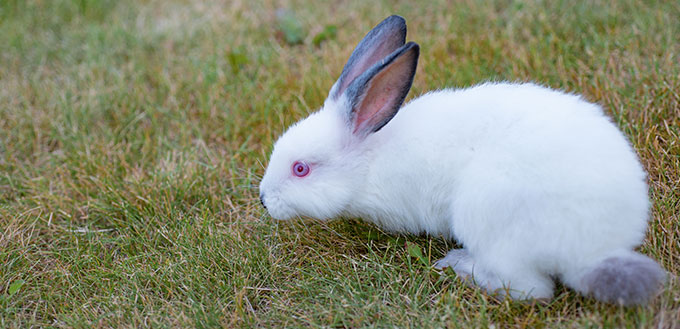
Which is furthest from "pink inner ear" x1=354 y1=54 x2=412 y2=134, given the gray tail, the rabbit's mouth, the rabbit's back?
the gray tail

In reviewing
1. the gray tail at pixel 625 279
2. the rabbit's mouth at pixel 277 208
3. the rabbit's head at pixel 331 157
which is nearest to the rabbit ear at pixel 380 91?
the rabbit's head at pixel 331 157

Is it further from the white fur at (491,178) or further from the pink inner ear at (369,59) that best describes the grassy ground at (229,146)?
the pink inner ear at (369,59)

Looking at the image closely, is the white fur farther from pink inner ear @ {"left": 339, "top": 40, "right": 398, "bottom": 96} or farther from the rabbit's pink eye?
pink inner ear @ {"left": 339, "top": 40, "right": 398, "bottom": 96}

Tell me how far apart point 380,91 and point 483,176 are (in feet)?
2.21

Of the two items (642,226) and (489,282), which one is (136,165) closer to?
(489,282)

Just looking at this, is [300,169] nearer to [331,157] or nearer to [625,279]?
[331,157]

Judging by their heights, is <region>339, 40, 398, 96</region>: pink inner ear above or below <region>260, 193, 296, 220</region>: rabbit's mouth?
above

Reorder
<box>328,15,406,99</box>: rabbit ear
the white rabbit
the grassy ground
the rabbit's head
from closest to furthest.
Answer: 1. the white rabbit
2. the grassy ground
3. the rabbit's head
4. <box>328,15,406,99</box>: rabbit ear

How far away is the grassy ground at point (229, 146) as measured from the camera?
9.21 feet

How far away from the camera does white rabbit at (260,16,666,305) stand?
248 centimetres

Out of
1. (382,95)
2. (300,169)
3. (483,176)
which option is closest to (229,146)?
(300,169)

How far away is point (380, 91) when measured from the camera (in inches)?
118

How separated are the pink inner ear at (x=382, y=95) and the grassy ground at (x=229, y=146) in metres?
0.59

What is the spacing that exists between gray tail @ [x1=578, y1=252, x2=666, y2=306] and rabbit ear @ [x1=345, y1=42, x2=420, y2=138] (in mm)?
1135
